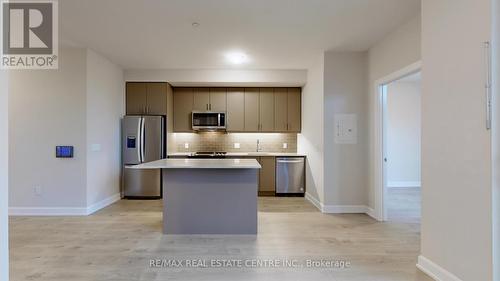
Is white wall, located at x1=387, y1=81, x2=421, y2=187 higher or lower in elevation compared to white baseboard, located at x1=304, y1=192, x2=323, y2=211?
higher

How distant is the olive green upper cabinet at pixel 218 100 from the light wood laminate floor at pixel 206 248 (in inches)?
105

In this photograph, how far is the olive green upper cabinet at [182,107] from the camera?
20.5ft

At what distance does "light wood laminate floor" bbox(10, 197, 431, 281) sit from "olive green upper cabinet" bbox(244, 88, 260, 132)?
2.33 metres

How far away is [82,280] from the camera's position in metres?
2.38

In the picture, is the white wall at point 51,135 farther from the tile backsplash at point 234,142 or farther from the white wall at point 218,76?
the tile backsplash at point 234,142

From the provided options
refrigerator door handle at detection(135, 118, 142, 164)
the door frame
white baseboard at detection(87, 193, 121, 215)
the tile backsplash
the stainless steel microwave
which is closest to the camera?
the door frame

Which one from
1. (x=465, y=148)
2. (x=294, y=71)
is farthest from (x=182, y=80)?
(x=465, y=148)

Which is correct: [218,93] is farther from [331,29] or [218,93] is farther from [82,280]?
[82,280]

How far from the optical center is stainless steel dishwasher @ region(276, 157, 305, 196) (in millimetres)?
5938

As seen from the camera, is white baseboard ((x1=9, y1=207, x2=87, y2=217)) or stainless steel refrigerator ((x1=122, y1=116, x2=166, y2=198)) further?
stainless steel refrigerator ((x1=122, y1=116, x2=166, y2=198))

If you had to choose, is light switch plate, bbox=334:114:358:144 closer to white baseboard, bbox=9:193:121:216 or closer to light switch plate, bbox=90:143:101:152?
light switch plate, bbox=90:143:101:152

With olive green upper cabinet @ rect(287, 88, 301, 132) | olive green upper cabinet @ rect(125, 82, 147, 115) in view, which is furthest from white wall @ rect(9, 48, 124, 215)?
olive green upper cabinet @ rect(287, 88, 301, 132)

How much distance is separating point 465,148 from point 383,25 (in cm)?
215

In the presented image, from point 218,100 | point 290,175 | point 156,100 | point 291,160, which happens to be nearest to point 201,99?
point 218,100
